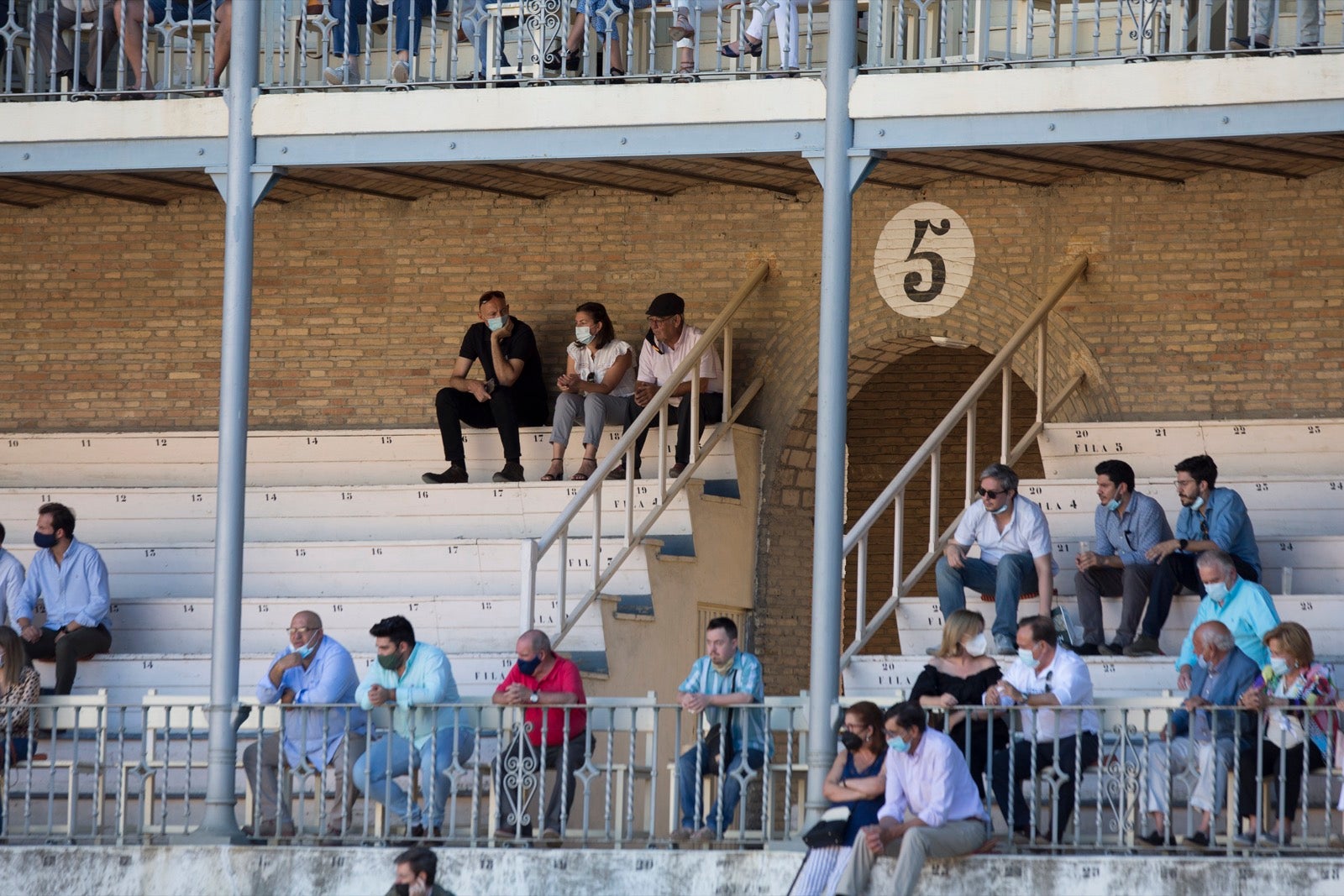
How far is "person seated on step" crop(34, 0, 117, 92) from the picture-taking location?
1288 cm

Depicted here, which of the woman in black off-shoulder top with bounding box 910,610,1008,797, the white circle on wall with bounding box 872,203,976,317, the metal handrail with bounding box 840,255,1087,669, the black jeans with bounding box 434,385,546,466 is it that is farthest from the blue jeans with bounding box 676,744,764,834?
the white circle on wall with bounding box 872,203,976,317

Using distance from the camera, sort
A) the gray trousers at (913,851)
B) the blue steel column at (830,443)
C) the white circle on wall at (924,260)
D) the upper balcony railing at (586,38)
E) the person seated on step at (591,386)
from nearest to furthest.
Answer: the gray trousers at (913,851), the blue steel column at (830,443), the upper balcony railing at (586,38), the person seated on step at (591,386), the white circle on wall at (924,260)

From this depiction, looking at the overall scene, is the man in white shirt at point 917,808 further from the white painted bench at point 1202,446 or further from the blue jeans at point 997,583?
the white painted bench at point 1202,446

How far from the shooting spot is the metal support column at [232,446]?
10.3 meters

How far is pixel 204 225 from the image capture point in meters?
15.4

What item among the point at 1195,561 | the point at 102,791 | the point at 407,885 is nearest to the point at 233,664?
the point at 102,791

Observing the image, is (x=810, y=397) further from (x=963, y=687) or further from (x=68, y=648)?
(x=68, y=648)

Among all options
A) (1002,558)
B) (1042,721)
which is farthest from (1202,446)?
(1042,721)

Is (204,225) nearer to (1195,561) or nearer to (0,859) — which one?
(0,859)

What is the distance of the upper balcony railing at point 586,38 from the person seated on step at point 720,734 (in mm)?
2922

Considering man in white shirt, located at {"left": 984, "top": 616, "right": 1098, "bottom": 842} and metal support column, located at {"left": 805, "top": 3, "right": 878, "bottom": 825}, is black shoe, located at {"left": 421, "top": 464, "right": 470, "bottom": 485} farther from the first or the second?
man in white shirt, located at {"left": 984, "top": 616, "right": 1098, "bottom": 842}

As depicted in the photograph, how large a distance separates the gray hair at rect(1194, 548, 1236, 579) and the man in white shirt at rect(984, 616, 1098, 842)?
90 cm

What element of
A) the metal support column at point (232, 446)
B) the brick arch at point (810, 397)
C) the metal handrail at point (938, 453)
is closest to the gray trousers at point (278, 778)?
the metal support column at point (232, 446)

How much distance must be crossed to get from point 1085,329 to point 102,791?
21.7 feet
